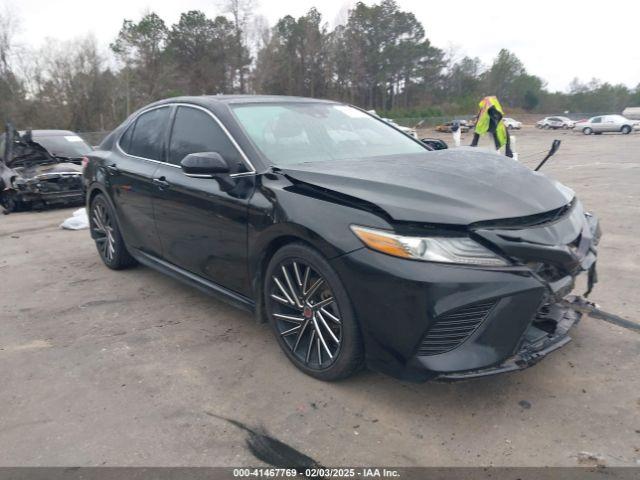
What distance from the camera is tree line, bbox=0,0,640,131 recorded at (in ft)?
123

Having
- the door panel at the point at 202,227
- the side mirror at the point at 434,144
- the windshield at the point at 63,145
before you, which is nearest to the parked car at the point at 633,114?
the windshield at the point at 63,145

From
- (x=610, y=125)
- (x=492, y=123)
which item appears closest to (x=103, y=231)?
(x=492, y=123)

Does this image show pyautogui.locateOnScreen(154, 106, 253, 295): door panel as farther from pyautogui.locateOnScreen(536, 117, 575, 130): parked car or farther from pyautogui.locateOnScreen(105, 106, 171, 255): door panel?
pyautogui.locateOnScreen(536, 117, 575, 130): parked car

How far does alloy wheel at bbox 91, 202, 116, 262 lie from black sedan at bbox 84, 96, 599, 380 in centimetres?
121

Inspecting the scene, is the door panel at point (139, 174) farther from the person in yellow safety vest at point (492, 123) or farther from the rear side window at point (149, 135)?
the person in yellow safety vest at point (492, 123)

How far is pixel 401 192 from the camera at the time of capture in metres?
2.59

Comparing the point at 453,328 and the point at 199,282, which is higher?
the point at 453,328

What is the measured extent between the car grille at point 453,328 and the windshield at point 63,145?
9618 mm

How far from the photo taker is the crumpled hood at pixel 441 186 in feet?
8.09

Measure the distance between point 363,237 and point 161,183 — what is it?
2.09m

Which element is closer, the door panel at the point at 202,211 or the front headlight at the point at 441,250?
the front headlight at the point at 441,250

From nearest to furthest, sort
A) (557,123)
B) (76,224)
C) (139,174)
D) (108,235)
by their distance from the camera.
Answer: (139,174) < (108,235) < (76,224) < (557,123)

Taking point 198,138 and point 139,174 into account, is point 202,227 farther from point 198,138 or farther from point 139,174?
point 139,174

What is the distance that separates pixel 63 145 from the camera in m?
10.5
